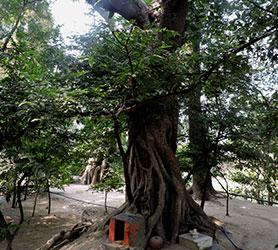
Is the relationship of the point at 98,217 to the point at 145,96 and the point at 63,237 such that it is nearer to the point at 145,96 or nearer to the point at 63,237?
the point at 63,237

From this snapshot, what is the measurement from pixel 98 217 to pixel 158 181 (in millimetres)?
3074

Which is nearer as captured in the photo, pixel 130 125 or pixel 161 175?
pixel 161 175

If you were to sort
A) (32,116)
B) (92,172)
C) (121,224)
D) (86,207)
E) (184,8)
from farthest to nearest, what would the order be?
(92,172), (86,207), (184,8), (121,224), (32,116)

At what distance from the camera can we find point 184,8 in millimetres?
4438

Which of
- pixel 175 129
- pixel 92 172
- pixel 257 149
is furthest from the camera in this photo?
pixel 92 172

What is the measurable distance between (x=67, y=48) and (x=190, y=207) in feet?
12.7

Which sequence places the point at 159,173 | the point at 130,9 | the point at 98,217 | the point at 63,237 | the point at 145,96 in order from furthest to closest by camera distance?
1. the point at 98,217
2. the point at 130,9
3. the point at 159,173
4. the point at 63,237
5. the point at 145,96

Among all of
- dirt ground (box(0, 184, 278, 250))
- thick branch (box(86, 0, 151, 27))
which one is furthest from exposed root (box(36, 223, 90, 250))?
thick branch (box(86, 0, 151, 27))

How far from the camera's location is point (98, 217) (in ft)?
21.2

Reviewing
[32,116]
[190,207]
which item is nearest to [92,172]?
[190,207]

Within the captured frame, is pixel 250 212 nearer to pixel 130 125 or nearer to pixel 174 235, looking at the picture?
pixel 174 235

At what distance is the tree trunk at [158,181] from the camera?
13.2 ft

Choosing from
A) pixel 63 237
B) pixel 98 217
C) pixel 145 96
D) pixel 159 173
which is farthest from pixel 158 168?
pixel 98 217

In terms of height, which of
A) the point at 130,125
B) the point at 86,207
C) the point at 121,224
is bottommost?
the point at 86,207
